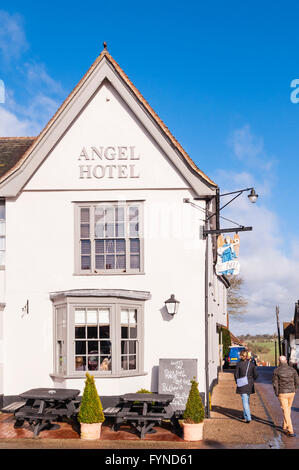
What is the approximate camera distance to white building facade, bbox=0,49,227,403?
50.2ft

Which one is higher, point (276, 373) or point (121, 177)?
point (121, 177)

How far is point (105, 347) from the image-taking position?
49.4 feet

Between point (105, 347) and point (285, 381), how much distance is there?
4.97 meters

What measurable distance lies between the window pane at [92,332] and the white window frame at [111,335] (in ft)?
1.36

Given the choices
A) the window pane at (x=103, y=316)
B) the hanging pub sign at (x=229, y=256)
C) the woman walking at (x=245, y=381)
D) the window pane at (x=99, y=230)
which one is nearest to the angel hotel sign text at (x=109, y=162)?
the window pane at (x=99, y=230)

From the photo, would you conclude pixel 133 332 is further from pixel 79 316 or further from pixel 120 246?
pixel 120 246

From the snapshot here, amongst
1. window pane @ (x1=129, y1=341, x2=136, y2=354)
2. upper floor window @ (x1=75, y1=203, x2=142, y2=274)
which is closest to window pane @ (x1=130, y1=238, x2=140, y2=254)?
upper floor window @ (x1=75, y1=203, x2=142, y2=274)

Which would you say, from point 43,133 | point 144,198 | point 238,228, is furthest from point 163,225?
point 43,133

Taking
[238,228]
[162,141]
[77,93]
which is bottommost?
[238,228]

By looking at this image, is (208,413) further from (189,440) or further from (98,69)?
(98,69)

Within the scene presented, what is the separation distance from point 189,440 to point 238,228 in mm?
5718

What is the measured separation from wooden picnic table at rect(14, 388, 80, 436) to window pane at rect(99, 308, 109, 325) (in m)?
2.27

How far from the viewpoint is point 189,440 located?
11828 millimetres

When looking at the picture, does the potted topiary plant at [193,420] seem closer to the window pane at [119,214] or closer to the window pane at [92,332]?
the window pane at [92,332]
